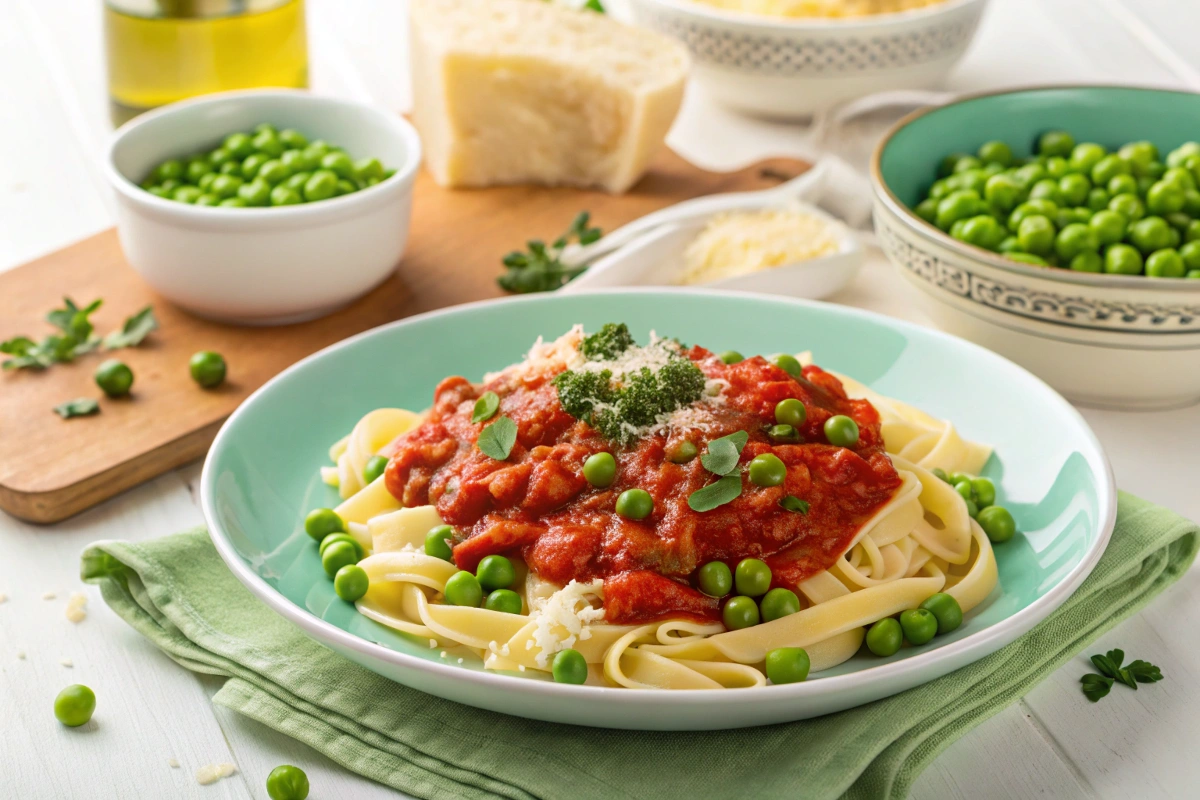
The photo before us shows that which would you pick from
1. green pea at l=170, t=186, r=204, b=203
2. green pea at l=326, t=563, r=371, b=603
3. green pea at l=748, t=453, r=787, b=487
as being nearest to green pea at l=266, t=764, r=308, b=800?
green pea at l=326, t=563, r=371, b=603

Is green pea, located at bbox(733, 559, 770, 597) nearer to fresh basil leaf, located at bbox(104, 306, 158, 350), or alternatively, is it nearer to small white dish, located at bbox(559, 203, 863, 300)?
small white dish, located at bbox(559, 203, 863, 300)

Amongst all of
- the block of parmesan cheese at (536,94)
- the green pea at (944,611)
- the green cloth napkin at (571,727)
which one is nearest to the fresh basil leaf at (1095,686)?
the green cloth napkin at (571,727)

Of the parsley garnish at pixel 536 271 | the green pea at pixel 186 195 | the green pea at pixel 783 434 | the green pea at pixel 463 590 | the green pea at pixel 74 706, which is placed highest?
the green pea at pixel 783 434

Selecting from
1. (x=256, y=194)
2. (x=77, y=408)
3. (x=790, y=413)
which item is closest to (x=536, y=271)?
(x=256, y=194)

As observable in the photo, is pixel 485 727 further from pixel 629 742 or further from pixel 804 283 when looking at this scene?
pixel 804 283

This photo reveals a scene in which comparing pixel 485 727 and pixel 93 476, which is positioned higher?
pixel 485 727

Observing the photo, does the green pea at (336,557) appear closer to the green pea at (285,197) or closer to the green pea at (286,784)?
the green pea at (286,784)

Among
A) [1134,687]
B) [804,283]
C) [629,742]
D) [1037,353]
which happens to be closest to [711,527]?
[629,742]
